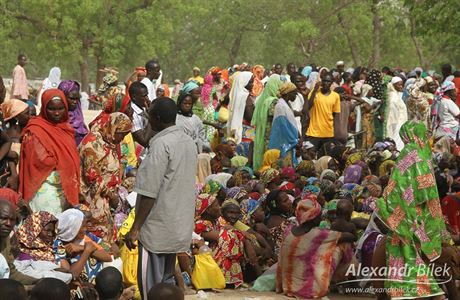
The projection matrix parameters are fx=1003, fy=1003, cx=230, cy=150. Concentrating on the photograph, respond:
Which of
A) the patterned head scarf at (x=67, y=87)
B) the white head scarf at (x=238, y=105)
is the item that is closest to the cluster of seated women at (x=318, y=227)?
the patterned head scarf at (x=67, y=87)

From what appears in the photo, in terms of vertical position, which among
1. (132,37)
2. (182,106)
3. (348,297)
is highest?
(132,37)

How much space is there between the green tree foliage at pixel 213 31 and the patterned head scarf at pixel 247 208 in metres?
20.7

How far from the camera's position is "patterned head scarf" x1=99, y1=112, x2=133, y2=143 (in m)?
8.32

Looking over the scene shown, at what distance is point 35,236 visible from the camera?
23.2ft

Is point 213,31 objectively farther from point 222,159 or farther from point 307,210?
point 307,210

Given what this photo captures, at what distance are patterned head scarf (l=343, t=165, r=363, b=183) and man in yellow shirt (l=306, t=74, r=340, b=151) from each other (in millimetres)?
3931

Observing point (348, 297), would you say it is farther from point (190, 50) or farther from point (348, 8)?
point (190, 50)

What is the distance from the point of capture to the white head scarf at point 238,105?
15891 mm

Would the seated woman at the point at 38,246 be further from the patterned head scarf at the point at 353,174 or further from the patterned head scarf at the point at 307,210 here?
the patterned head scarf at the point at 353,174

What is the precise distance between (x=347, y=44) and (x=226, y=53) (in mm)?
11467

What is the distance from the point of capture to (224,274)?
8.98 m

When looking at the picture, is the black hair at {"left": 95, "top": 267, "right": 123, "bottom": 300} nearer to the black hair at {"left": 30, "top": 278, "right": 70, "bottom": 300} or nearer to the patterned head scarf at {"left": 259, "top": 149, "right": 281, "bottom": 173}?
the black hair at {"left": 30, "top": 278, "right": 70, "bottom": 300}

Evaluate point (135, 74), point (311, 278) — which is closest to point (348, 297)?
point (311, 278)

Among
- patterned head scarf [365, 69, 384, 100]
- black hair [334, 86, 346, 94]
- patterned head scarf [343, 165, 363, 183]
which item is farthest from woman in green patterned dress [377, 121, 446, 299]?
patterned head scarf [365, 69, 384, 100]
